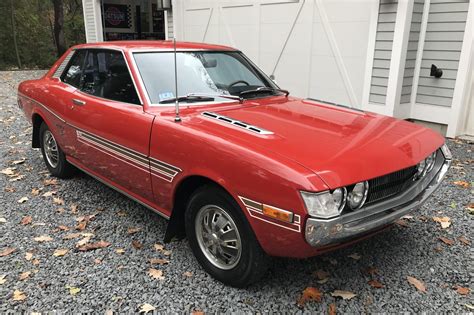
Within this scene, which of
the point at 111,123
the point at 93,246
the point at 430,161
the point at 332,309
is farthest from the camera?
the point at 111,123

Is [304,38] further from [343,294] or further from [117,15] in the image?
[117,15]

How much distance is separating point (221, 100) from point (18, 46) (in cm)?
2592

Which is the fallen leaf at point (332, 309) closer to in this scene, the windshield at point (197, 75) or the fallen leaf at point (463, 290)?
the fallen leaf at point (463, 290)

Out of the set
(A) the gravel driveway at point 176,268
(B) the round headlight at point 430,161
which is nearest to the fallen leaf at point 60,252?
(A) the gravel driveway at point 176,268

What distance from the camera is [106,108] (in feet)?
12.0

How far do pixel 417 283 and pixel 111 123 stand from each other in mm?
2788

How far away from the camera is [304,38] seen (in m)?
7.95

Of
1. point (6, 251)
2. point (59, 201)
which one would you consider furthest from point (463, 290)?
point (59, 201)

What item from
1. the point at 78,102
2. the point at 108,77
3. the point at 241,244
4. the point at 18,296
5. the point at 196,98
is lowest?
the point at 18,296

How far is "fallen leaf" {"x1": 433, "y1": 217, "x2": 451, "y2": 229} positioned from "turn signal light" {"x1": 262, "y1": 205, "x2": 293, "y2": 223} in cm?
221

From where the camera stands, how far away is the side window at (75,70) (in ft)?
14.6

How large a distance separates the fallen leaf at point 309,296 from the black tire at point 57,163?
3296 mm

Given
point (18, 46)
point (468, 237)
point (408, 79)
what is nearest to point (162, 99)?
point (468, 237)

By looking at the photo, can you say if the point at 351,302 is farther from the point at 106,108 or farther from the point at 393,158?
the point at 106,108
